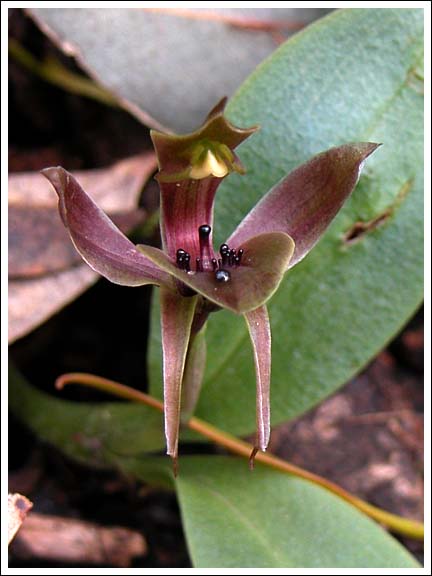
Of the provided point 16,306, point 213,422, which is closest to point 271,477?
point 213,422

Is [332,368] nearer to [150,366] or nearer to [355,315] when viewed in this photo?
[355,315]

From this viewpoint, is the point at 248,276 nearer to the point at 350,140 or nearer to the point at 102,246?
the point at 102,246

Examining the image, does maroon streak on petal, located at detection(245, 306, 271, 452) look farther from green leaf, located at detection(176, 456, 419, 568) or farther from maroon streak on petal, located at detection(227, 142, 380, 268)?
green leaf, located at detection(176, 456, 419, 568)

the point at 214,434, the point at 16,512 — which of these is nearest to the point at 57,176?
the point at 16,512

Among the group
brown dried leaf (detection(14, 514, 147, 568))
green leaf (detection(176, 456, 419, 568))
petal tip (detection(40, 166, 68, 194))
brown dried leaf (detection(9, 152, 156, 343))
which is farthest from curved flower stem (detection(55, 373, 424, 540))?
petal tip (detection(40, 166, 68, 194))

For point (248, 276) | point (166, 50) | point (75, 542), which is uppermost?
point (248, 276)

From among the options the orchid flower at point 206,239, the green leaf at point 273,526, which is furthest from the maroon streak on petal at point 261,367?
the green leaf at point 273,526
